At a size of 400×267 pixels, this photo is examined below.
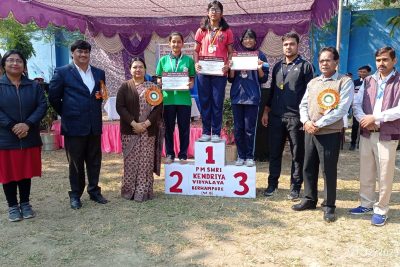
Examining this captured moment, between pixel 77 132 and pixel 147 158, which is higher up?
pixel 77 132

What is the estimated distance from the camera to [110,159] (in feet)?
22.4

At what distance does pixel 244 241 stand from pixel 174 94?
1955mm

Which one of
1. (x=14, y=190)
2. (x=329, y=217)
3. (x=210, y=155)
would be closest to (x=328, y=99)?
(x=329, y=217)

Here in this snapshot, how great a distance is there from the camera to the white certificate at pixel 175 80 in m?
4.36

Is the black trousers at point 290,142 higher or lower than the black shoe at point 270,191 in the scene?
higher

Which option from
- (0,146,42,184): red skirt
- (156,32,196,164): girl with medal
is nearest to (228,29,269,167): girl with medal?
(156,32,196,164): girl with medal

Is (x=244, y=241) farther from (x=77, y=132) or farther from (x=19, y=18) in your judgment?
(x=19, y=18)

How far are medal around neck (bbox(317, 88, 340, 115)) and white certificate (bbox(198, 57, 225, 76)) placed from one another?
115cm

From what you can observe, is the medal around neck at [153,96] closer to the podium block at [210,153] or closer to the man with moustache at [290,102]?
the podium block at [210,153]

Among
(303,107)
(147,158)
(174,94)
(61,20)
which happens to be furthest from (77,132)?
(61,20)

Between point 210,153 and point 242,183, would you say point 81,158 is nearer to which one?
point 210,153

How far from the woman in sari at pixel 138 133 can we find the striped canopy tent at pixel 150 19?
3.29 meters

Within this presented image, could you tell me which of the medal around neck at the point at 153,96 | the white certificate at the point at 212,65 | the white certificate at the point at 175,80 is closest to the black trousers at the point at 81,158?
the medal around neck at the point at 153,96

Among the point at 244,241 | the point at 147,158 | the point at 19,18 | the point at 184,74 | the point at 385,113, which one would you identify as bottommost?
the point at 244,241
